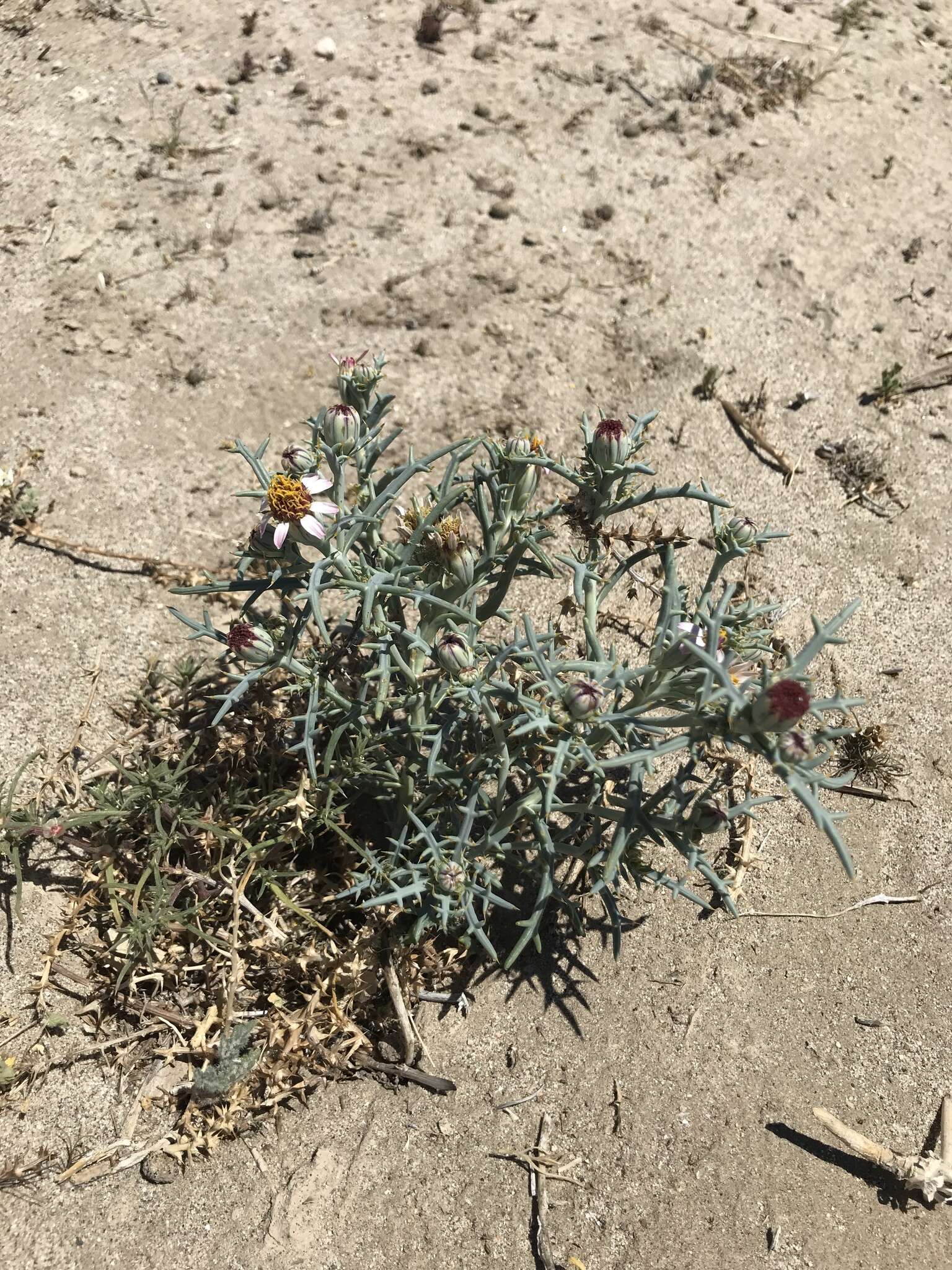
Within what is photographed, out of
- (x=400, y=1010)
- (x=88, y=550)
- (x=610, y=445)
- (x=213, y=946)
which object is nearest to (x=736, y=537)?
(x=610, y=445)

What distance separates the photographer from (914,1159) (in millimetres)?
2553

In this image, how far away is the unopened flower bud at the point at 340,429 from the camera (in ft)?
7.47

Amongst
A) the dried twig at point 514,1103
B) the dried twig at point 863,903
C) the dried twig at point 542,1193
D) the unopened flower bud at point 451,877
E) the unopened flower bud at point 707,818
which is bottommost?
the dried twig at point 542,1193

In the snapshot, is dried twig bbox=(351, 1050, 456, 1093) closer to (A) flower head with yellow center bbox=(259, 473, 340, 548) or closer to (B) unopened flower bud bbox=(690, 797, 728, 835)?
(B) unopened flower bud bbox=(690, 797, 728, 835)

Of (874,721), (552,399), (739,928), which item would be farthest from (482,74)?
(739,928)

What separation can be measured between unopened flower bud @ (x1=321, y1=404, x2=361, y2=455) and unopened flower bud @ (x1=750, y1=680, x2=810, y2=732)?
1163 mm

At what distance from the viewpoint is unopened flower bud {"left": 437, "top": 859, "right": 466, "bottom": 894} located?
2307 millimetres

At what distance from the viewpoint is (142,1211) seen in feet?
8.03

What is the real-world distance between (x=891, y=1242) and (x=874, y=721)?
1.69 metres

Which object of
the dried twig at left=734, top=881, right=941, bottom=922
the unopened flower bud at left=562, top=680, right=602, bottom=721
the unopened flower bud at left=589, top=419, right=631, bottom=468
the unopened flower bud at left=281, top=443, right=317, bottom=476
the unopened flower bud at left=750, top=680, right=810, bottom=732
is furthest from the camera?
the dried twig at left=734, top=881, right=941, bottom=922

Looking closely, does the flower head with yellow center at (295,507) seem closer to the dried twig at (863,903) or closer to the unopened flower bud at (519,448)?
the unopened flower bud at (519,448)

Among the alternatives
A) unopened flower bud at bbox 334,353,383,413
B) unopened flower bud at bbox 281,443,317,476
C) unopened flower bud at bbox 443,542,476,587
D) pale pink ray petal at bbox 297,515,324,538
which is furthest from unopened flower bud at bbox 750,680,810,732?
unopened flower bud at bbox 334,353,383,413

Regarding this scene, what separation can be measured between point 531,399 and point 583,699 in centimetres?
251

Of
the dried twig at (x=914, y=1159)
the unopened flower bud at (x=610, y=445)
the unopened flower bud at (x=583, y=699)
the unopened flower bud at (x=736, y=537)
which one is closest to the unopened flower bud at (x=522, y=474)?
the unopened flower bud at (x=610, y=445)
